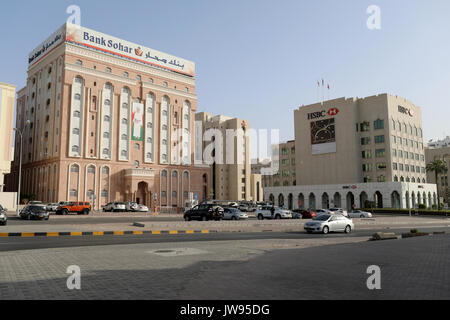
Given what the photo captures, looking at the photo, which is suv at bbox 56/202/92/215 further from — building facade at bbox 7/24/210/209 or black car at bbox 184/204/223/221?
building facade at bbox 7/24/210/209

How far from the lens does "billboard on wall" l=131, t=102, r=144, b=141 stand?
7619 centimetres

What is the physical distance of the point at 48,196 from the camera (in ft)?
224

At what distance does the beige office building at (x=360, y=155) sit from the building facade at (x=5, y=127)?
6482 centimetres

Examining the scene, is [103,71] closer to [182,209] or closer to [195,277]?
[182,209]

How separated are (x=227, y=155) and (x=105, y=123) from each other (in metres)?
61.8

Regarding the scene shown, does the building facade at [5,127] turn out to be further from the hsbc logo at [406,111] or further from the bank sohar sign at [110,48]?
the hsbc logo at [406,111]

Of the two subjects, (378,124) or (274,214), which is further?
(378,124)

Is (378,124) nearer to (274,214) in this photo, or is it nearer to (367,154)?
(367,154)

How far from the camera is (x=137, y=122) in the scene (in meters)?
76.9

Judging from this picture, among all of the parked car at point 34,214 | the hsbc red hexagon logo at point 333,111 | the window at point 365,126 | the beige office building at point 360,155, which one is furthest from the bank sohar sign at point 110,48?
the window at point 365,126

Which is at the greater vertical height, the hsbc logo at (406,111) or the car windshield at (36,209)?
the hsbc logo at (406,111)

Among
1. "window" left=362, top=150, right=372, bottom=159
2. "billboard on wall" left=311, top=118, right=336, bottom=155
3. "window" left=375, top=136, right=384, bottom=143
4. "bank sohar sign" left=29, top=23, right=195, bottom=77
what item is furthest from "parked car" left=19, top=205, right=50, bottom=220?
"window" left=375, top=136, right=384, bottom=143

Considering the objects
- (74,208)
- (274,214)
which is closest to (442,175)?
(274,214)

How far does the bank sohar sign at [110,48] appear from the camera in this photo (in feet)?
227
